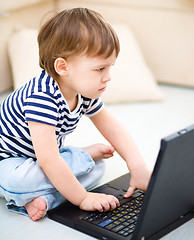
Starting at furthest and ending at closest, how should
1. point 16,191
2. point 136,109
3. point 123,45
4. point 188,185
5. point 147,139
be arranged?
point 123,45 → point 136,109 → point 147,139 → point 16,191 → point 188,185

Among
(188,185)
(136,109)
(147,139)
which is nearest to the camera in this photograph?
(188,185)

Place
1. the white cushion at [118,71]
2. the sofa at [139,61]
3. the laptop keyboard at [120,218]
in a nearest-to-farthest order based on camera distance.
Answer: the laptop keyboard at [120,218], the sofa at [139,61], the white cushion at [118,71]

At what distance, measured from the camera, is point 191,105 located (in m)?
1.68

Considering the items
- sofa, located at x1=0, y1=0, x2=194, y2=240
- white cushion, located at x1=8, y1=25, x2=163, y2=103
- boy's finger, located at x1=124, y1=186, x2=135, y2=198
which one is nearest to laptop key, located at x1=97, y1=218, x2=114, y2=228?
boy's finger, located at x1=124, y1=186, x2=135, y2=198

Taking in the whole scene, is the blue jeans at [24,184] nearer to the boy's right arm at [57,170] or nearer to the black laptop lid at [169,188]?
the boy's right arm at [57,170]

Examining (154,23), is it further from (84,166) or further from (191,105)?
(84,166)

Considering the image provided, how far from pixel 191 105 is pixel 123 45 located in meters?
0.34

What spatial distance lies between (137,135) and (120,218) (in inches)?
21.0

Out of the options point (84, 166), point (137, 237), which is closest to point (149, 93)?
point (84, 166)

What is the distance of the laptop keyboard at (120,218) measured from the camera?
2.94ft

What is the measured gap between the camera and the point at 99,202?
96 cm

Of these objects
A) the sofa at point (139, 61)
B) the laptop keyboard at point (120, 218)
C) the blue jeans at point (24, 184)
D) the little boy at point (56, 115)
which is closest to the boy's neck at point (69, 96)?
the little boy at point (56, 115)

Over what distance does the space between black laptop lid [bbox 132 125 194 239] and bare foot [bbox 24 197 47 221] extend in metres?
0.23

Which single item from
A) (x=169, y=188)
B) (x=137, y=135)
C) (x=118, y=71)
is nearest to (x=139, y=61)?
(x=118, y=71)
